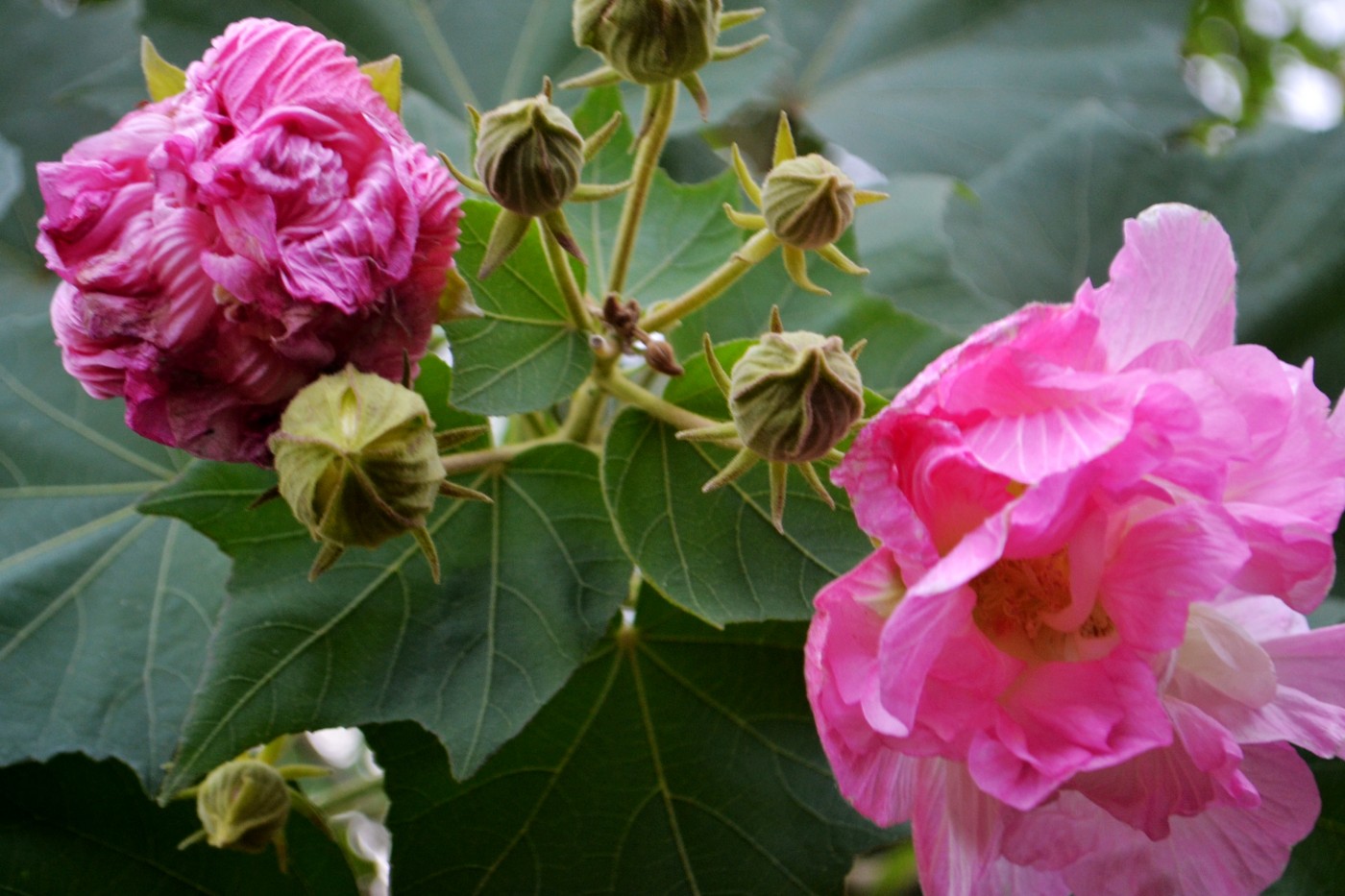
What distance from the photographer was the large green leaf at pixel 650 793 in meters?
1.04

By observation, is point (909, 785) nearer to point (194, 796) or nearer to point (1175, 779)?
point (1175, 779)

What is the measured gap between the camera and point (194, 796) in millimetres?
1084

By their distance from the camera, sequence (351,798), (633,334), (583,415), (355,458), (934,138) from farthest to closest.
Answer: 1. (934,138)
2. (351,798)
3. (583,415)
4. (633,334)
5. (355,458)

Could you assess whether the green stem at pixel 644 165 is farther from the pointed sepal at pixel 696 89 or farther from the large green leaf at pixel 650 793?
the large green leaf at pixel 650 793

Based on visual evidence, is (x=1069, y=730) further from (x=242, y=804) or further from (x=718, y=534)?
(x=242, y=804)

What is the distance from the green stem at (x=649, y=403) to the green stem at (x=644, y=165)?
0.08m

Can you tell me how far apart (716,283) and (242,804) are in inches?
22.3

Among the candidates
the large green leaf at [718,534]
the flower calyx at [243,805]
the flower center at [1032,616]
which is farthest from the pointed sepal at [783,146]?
the flower calyx at [243,805]

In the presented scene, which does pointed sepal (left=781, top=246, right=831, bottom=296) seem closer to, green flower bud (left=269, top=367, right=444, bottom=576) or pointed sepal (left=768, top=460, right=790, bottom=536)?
pointed sepal (left=768, top=460, right=790, bottom=536)

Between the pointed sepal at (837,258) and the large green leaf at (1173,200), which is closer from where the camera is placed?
the pointed sepal at (837,258)

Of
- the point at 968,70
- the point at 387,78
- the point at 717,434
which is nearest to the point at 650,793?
the point at 717,434

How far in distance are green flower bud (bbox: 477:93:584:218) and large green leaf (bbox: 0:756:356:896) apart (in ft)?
2.16

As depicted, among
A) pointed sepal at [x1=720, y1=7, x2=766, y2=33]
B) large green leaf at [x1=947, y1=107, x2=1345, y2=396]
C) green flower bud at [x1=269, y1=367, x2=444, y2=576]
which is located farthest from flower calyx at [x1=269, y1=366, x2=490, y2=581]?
large green leaf at [x1=947, y1=107, x2=1345, y2=396]

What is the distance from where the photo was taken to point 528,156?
762 millimetres
